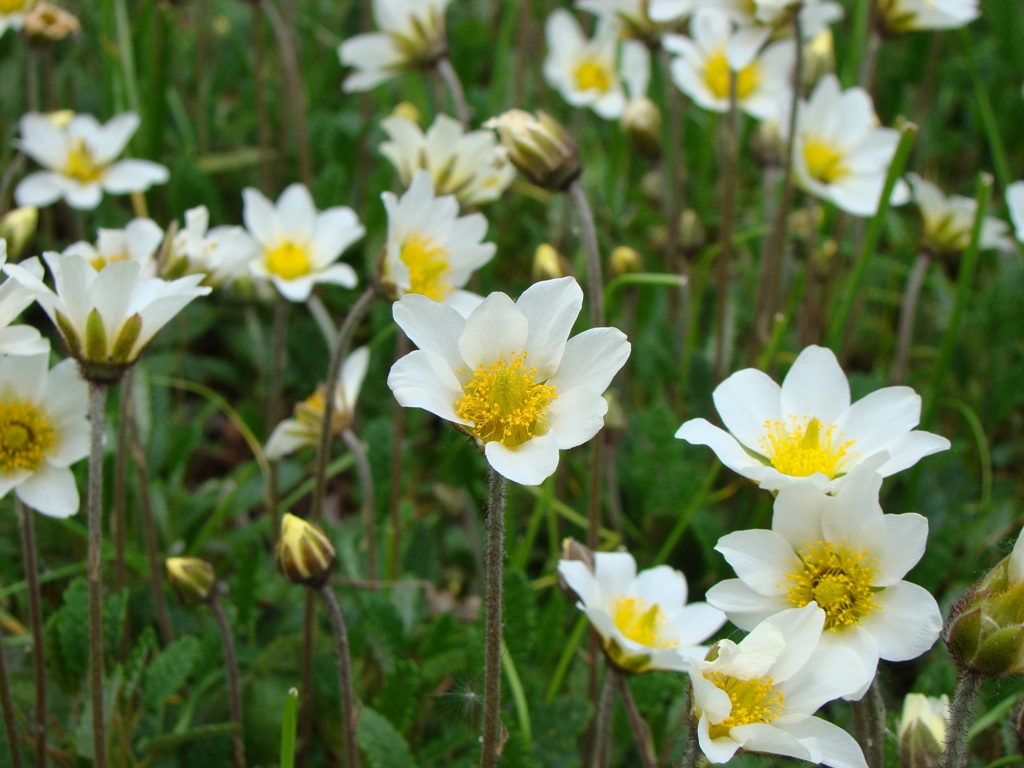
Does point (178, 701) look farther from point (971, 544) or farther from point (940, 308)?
point (940, 308)

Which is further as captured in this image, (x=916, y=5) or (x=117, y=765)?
(x=916, y=5)

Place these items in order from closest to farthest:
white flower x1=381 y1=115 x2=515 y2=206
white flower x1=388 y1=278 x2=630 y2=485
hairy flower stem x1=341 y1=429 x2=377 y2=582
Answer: white flower x1=388 y1=278 x2=630 y2=485, hairy flower stem x1=341 y1=429 x2=377 y2=582, white flower x1=381 y1=115 x2=515 y2=206

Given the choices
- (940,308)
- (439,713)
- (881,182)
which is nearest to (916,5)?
(881,182)

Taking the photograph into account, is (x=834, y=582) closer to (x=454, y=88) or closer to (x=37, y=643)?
(x=37, y=643)

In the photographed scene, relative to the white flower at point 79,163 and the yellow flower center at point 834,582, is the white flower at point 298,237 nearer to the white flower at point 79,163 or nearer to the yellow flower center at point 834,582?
the white flower at point 79,163

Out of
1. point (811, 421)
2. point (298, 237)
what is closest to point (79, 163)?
point (298, 237)

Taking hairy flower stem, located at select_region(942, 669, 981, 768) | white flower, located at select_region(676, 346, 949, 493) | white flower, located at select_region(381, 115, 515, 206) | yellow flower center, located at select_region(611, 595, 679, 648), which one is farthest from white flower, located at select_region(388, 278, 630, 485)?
white flower, located at select_region(381, 115, 515, 206)

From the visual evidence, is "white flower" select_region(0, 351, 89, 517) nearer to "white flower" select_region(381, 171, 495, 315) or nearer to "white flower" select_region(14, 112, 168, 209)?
"white flower" select_region(381, 171, 495, 315)
